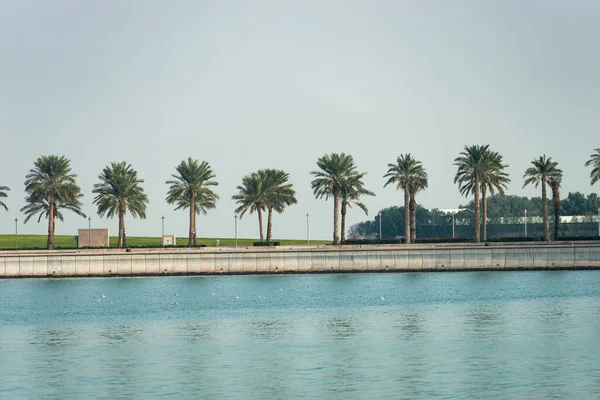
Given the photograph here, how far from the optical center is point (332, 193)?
429ft

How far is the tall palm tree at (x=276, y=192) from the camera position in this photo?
134000 millimetres

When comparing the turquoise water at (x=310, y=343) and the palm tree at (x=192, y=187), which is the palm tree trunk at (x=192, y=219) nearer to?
the palm tree at (x=192, y=187)

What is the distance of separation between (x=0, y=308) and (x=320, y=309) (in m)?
25.1

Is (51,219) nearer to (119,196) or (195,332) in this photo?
(119,196)

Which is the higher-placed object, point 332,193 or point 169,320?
point 332,193

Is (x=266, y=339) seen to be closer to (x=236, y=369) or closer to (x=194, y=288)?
(x=236, y=369)

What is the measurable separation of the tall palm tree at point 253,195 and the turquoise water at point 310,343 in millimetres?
50151

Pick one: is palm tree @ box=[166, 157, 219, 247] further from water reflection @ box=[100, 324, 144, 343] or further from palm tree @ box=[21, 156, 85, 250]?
water reflection @ box=[100, 324, 144, 343]

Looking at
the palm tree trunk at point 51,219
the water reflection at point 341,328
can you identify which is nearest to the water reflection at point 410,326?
the water reflection at point 341,328

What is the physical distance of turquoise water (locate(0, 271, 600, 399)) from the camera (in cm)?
3331

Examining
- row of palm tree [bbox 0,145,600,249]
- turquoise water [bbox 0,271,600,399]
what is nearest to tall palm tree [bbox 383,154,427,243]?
row of palm tree [bbox 0,145,600,249]

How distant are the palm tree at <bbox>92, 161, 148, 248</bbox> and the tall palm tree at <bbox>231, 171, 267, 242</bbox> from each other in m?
13.8

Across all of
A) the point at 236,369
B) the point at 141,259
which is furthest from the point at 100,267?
the point at 236,369

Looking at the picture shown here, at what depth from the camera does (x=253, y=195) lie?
13412 centimetres
